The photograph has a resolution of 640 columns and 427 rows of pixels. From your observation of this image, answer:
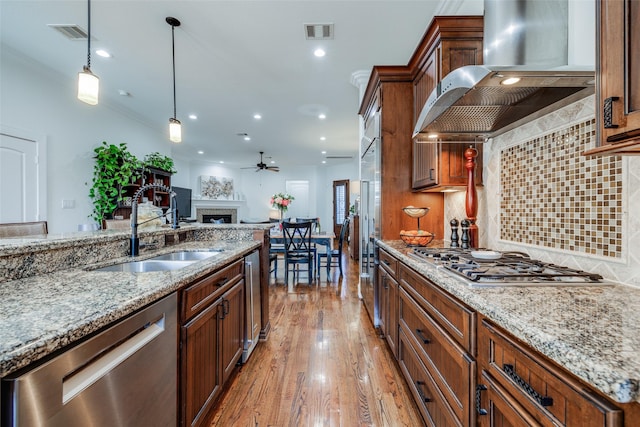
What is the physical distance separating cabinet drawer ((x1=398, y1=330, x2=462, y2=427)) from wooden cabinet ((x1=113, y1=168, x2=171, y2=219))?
175 inches

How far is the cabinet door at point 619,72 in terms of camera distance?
688mm

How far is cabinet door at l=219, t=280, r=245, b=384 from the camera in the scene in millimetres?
1657

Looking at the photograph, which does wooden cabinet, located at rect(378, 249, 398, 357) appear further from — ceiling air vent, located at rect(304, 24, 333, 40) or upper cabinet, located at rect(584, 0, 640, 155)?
ceiling air vent, located at rect(304, 24, 333, 40)

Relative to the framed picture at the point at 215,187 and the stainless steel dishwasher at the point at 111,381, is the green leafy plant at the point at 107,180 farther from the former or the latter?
the framed picture at the point at 215,187

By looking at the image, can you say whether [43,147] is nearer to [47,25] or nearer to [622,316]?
[47,25]

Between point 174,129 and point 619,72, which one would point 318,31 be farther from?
point 619,72

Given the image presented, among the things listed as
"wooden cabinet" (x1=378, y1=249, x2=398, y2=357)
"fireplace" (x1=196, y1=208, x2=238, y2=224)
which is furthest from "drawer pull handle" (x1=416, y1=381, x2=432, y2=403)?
"fireplace" (x1=196, y1=208, x2=238, y2=224)

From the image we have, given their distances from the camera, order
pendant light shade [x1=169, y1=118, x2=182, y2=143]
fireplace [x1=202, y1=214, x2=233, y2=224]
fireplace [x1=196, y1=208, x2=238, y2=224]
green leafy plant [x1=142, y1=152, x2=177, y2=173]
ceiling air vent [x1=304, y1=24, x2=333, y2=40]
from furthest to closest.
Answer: fireplace [x1=202, y1=214, x2=233, y2=224] → fireplace [x1=196, y1=208, x2=238, y2=224] → green leafy plant [x1=142, y1=152, x2=177, y2=173] → pendant light shade [x1=169, y1=118, x2=182, y2=143] → ceiling air vent [x1=304, y1=24, x2=333, y2=40]

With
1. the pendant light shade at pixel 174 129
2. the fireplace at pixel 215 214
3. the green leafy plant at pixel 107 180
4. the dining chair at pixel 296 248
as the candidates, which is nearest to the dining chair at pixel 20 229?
the pendant light shade at pixel 174 129

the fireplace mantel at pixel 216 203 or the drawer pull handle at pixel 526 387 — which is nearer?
the drawer pull handle at pixel 526 387

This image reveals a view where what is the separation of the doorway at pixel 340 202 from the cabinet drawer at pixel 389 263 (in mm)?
7597

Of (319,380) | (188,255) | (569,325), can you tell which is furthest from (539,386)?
(188,255)

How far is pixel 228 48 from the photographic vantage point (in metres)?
2.92

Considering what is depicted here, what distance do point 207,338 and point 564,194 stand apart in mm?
1925
